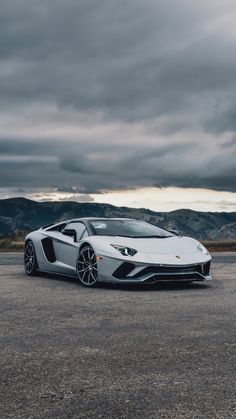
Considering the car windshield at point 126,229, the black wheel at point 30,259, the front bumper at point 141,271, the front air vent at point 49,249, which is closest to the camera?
the front bumper at point 141,271

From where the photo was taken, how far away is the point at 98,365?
4.15m

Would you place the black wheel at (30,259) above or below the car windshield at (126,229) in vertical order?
below

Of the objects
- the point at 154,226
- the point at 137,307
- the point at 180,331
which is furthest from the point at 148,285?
the point at 180,331

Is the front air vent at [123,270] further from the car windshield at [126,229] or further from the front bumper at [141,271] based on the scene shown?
the car windshield at [126,229]

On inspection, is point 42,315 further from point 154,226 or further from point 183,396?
point 154,226

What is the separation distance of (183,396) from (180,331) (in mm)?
2064

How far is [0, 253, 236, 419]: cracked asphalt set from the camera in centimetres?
324

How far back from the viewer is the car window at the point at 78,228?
10344 millimetres

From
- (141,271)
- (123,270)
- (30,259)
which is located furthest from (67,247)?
(141,271)

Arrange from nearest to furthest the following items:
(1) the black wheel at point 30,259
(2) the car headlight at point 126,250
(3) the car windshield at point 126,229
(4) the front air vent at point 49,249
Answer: (2) the car headlight at point 126,250, (3) the car windshield at point 126,229, (4) the front air vent at point 49,249, (1) the black wheel at point 30,259

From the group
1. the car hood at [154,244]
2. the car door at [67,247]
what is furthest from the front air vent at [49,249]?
the car hood at [154,244]

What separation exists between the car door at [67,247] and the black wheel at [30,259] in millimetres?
799

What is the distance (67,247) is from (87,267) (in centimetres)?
95

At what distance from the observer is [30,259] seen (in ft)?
37.8
